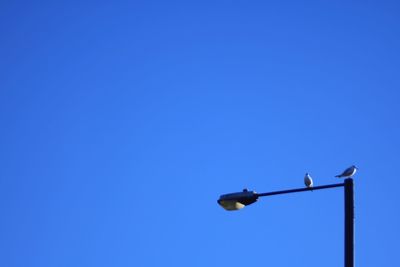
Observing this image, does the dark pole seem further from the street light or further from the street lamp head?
the street lamp head

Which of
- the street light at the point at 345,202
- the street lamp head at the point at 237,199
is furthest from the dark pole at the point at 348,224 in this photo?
the street lamp head at the point at 237,199

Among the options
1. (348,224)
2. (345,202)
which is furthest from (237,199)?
(348,224)

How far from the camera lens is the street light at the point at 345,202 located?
9.12 m

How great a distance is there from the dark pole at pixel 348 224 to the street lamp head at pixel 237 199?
1.90 meters

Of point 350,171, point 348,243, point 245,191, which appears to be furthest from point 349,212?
point 350,171

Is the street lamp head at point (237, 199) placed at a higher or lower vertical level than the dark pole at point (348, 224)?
higher

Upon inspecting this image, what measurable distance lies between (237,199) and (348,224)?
2.50 m

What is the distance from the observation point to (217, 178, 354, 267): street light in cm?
912

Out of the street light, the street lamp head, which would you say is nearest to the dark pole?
the street light

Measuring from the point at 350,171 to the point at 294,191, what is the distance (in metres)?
6.75

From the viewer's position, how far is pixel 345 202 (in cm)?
957

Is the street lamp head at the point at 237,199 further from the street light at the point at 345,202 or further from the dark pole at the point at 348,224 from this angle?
the dark pole at the point at 348,224

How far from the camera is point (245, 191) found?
11.4 metres

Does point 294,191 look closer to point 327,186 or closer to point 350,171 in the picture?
point 327,186
